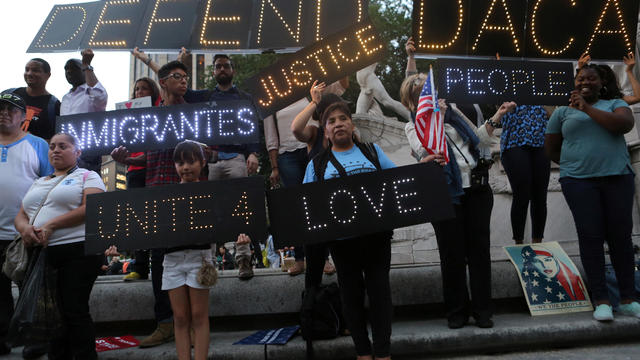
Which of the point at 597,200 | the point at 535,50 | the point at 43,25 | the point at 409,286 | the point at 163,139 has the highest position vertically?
the point at 43,25

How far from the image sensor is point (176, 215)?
344cm

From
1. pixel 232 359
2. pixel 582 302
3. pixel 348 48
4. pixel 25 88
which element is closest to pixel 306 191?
pixel 232 359

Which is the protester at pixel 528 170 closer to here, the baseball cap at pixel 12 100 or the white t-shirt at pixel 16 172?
the white t-shirt at pixel 16 172

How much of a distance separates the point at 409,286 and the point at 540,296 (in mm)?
1306

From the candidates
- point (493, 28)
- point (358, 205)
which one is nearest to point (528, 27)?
point (493, 28)

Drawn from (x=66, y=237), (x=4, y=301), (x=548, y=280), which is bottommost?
(x=548, y=280)

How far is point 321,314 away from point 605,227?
2.78 m

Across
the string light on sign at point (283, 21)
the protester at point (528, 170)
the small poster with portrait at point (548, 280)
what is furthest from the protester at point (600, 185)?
the string light on sign at point (283, 21)

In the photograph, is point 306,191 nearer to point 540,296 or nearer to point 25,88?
point 540,296

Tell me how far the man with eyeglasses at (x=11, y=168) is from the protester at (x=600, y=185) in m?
5.27

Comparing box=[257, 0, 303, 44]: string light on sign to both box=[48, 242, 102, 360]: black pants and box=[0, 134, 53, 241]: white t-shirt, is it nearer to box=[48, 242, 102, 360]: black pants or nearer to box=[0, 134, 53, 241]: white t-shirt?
Answer: box=[0, 134, 53, 241]: white t-shirt

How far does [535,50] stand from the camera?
190 inches

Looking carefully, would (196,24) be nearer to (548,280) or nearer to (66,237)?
(66,237)

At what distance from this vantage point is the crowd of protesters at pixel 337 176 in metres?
3.41
